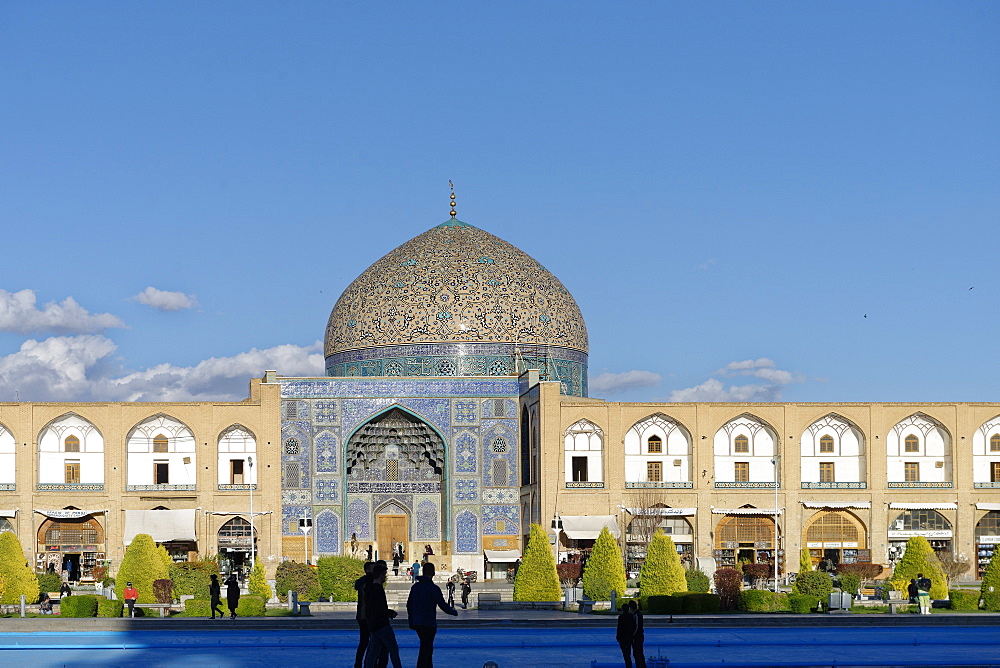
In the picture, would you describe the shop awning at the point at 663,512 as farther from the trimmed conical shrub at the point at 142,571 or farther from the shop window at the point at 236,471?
the trimmed conical shrub at the point at 142,571

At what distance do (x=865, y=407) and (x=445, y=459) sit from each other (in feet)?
37.2

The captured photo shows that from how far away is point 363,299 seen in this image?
150ft

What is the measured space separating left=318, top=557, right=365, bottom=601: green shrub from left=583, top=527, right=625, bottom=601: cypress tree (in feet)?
14.4

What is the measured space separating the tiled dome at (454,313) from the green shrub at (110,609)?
1928 cm

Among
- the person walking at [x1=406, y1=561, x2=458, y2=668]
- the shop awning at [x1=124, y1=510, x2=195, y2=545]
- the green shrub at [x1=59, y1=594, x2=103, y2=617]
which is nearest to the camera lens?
the person walking at [x1=406, y1=561, x2=458, y2=668]

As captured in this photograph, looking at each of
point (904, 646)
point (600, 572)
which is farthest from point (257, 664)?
point (600, 572)

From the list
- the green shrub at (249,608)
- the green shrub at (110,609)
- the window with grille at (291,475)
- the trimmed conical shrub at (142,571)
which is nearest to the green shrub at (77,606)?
the green shrub at (110,609)

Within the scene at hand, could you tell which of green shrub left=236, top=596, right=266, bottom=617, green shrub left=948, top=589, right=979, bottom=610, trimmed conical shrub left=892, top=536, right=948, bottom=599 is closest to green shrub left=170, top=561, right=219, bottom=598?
green shrub left=236, top=596, right=266, bottom=617

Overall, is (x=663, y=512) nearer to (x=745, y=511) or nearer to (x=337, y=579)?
(x=745, y=511)

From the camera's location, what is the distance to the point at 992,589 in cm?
2731

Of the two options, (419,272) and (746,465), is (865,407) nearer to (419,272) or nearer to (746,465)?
(746,465)

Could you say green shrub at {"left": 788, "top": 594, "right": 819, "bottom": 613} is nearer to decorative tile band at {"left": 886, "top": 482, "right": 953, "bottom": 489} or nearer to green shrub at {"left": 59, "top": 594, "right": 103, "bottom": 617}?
green shrub at {"left": 59, "top": 594, "right": 103, "bottom": 617}

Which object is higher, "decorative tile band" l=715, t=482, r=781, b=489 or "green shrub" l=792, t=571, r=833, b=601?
"decorative tile band" l=715, t=482, r=781, b=489

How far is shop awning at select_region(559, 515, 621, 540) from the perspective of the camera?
131 feet
